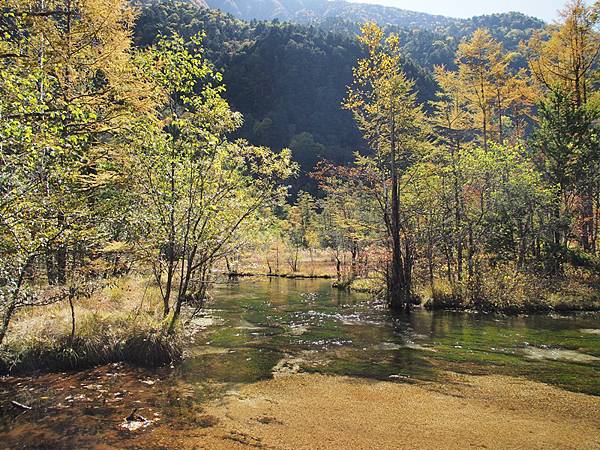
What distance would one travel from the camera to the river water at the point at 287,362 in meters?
6.08

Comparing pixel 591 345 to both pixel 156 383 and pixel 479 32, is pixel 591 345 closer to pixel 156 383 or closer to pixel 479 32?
pixel 156 383

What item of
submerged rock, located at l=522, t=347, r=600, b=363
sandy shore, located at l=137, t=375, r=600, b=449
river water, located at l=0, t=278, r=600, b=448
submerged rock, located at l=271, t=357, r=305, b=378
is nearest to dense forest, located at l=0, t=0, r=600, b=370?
river water, located at l=0, t=278, r=600, b=448

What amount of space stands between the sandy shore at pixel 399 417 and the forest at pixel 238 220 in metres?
0.18

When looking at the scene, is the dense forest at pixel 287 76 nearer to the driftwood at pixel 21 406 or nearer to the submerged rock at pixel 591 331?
the submerged rock at pixel 591 331

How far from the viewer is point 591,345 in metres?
10.9

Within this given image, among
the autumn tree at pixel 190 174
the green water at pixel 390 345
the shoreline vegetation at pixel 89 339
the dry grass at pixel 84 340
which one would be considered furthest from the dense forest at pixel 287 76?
the dry grass at pixel 84 340

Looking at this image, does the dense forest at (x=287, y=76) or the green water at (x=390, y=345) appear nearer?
the green water at (x=390, y=345)

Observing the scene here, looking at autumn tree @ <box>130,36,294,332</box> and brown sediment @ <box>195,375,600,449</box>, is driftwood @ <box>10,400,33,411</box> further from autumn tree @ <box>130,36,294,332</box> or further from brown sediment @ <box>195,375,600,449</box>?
autumn tree @ <box>130,36,294,332</box>

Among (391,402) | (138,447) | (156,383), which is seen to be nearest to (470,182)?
(391,402)

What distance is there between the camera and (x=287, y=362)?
9430mm

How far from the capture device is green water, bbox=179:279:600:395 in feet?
28.2

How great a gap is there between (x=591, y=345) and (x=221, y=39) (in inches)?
5241

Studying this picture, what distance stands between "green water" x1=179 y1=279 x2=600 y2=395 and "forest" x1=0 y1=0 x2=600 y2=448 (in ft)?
Result: 0.30

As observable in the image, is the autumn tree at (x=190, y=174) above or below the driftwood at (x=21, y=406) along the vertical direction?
above
